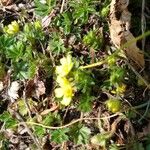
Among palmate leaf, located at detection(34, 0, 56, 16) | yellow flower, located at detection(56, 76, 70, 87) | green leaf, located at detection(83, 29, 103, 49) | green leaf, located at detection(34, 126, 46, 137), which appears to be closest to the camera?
yellow flower, located at detection(56, 76, 70, 87)

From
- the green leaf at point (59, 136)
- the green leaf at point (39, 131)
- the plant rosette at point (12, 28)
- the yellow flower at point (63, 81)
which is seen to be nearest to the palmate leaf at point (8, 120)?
the green leaf at point (39, 131)

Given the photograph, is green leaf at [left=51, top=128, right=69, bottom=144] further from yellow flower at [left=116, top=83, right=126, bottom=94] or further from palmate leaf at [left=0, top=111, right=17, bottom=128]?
yellow flower at [left=116, top=83, right=126, bottom=94]

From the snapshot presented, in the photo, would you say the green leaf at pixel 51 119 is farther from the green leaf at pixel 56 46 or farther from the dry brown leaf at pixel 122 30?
the dry brown leaf at pixel 122 30

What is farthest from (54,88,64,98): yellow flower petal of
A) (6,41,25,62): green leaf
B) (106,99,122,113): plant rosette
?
(6,41,25,62): green leaf

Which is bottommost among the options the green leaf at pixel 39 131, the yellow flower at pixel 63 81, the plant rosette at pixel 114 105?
the green leaf at pixel 39 131

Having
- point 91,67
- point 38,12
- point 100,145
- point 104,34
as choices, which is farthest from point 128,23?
point 100,145

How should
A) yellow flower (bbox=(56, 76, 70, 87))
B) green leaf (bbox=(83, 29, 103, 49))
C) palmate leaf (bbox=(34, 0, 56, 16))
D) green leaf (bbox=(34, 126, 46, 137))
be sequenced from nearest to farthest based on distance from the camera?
yellow flower (bbox=(56, 76, 70, 87)), green leaf (bbox=(34, 126, 46, 137)), green leaf (bbox=(83, 29, 103, 49)), palmate leaf (bbox=(34, 0, 56, 16))

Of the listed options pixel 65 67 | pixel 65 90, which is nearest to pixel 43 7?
pixel 65 67

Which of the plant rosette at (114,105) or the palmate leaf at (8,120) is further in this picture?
the palmate leaf at (8,120)
